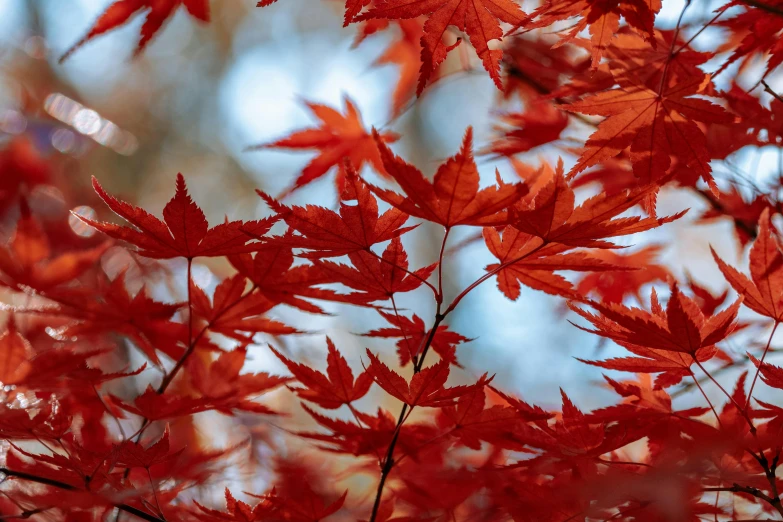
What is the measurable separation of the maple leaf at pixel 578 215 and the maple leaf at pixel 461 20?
0.58 ft

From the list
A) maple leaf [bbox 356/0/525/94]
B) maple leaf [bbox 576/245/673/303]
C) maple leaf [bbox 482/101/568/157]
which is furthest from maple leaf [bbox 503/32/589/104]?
maple leaf [bbox 356/0/525/94]

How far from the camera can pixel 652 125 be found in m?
0.81

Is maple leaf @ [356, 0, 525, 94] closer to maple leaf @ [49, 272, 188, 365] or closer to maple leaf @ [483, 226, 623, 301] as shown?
maple leaf @ [483, 226, 623, 301]

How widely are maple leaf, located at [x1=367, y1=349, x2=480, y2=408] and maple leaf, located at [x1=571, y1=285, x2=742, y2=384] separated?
152 millimetres

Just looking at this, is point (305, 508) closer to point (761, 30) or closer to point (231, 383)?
point (231, 383)

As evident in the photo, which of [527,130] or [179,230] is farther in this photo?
[527,130]

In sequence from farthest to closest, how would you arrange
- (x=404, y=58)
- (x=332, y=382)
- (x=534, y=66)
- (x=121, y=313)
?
(x=404, y=58)
(x=534, y=66)
(x=121, y=313)
(x=332, y=382)

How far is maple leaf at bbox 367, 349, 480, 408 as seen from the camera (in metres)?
0.63

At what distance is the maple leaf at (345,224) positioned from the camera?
0.64 m

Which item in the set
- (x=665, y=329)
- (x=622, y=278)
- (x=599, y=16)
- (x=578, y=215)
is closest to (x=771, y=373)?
(x=665, y=329)

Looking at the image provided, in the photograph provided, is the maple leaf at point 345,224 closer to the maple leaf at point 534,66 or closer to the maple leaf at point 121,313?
the maple leaf at point 121,313

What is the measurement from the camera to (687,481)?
21.8 inches

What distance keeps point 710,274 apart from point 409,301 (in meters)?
1.91

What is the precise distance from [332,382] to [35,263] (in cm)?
56
